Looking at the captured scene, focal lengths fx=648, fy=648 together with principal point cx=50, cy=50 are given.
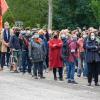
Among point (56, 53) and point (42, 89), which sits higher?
point (56, 53)

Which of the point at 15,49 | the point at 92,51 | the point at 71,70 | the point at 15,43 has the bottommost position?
the point at 71,70

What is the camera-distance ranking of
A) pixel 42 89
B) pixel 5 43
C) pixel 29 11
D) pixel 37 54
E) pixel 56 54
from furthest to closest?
pixel 29 11 < pixel 5 43 < pixel 37 54 < pixel 56 54 < pixel 42 89

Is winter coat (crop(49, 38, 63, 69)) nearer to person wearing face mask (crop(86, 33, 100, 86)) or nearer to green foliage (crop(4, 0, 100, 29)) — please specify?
person wearing face mask (crop(86, 33, 100, 86))

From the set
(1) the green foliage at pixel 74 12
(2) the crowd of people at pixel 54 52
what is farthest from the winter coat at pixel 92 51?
(1) the green foliage at pixel 74 12

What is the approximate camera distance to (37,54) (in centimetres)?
2398

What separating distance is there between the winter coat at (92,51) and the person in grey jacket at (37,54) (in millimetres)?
2659

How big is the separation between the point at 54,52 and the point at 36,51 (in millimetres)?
685

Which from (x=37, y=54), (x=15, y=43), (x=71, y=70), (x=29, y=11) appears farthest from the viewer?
(x=29, y=11)

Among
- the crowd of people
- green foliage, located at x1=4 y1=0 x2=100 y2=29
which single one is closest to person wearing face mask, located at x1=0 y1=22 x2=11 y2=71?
the crowd of people

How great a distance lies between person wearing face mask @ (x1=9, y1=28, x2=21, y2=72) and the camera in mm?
26359

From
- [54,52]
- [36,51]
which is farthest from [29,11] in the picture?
[54,52]

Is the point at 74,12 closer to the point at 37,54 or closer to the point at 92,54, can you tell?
the point at 37,54

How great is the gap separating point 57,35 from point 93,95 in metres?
5.29

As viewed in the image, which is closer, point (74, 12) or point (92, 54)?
point (92, 54)
